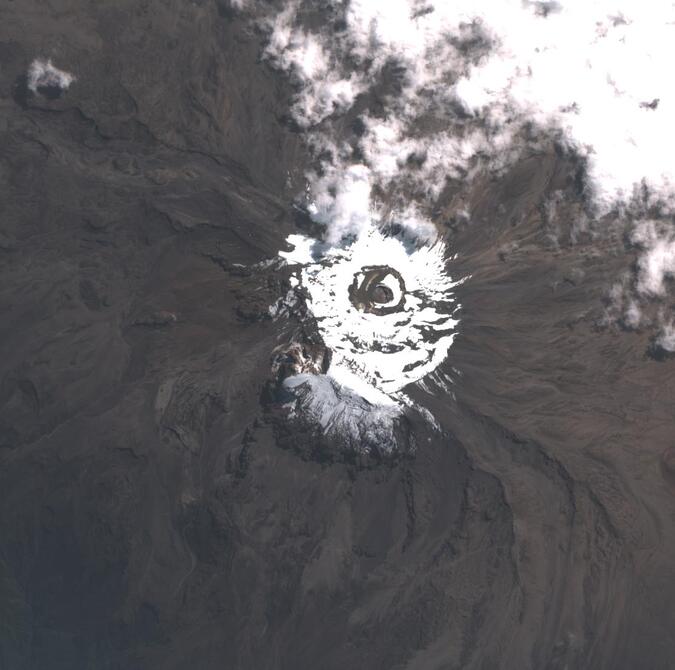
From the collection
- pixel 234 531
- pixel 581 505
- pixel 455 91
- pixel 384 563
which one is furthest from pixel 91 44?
pixel 581 505

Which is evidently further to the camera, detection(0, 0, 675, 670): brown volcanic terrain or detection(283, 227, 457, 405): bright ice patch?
detection(283, 227, 457, 405): bright ice patch

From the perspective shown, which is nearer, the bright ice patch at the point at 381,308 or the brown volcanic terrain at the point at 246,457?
the brown volcanic terrain at the point at 246,457

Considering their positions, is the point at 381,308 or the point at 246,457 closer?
the point at 246,457

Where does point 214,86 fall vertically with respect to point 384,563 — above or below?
above

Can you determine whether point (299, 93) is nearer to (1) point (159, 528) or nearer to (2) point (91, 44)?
(2) point (91, 44)

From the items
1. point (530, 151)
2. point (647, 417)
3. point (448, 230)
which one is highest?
point (530, 151)

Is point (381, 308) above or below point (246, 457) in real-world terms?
above

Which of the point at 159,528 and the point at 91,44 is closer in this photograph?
the point at 159,528
